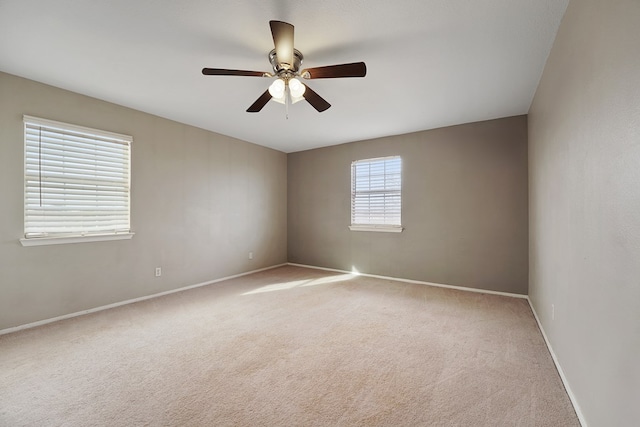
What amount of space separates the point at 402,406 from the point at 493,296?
9.16 feet

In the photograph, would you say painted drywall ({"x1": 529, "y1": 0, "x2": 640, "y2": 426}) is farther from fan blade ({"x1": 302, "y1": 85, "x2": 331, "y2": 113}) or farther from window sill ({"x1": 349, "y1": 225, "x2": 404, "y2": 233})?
window sill ({"x1": 349, "y1": 225, "x2": 404, "y2": 233})

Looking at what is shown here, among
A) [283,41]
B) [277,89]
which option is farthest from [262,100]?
[283,41]

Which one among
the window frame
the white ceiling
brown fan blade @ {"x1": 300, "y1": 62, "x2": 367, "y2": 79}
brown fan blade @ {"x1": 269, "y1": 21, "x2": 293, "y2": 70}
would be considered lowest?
the window frame

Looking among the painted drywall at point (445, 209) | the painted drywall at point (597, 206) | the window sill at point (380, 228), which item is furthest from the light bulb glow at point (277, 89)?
the window sill at point (380, 228)

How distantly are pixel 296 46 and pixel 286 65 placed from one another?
0.22m

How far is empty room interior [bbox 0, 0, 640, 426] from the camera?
151 centimetres

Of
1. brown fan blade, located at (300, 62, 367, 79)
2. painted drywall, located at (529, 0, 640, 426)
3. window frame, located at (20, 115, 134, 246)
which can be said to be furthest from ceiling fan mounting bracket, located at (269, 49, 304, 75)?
window frame, located at (20, 115, 134, 246)

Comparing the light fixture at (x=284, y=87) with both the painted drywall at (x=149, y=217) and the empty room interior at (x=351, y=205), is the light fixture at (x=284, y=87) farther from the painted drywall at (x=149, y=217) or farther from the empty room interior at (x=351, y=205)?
the painted drywall at (x=149, y=217)

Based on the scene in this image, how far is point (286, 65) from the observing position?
206cm

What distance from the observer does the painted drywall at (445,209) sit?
365 cm

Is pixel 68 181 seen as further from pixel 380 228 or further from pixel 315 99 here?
pixel 380 228

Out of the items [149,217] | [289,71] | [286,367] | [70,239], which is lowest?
[286,367]

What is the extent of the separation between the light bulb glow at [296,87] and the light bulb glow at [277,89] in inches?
3.0

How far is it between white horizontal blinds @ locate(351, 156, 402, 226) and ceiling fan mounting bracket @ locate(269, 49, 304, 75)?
2.84 meters
